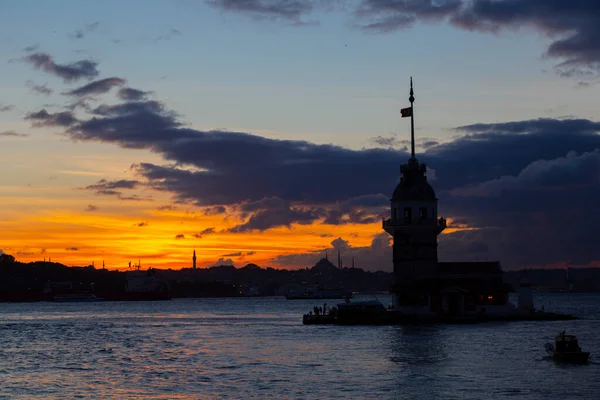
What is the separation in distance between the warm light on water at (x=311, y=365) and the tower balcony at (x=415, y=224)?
12.3 m

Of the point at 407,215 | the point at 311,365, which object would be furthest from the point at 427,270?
the point at 311,365

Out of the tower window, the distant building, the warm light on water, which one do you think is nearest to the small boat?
the warm light on water

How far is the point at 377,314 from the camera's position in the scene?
11169 centimetres

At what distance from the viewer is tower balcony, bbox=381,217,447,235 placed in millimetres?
110562

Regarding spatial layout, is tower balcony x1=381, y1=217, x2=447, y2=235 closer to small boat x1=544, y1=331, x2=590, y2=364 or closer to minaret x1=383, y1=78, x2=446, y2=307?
minaret x1=383, y1=78, x2=446, y2=307

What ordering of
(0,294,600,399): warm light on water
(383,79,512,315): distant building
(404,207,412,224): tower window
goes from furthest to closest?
(404,207,412,224): tower window → (383,79,512,315): distant building → (0,294,600,399): warm light on water

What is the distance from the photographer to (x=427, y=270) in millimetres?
110188

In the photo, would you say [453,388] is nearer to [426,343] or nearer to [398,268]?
[426,343]

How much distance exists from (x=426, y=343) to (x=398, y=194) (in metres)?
32.7

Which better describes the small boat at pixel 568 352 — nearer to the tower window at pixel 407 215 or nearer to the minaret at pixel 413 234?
the minaret at pixel 413 234

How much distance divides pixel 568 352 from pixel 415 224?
44.5m

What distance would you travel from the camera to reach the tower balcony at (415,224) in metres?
111

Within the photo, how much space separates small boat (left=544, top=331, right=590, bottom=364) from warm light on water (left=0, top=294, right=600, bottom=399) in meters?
0.93

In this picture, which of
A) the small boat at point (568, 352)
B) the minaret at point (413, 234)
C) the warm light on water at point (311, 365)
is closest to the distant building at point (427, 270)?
the minaret at point (413, 234)
